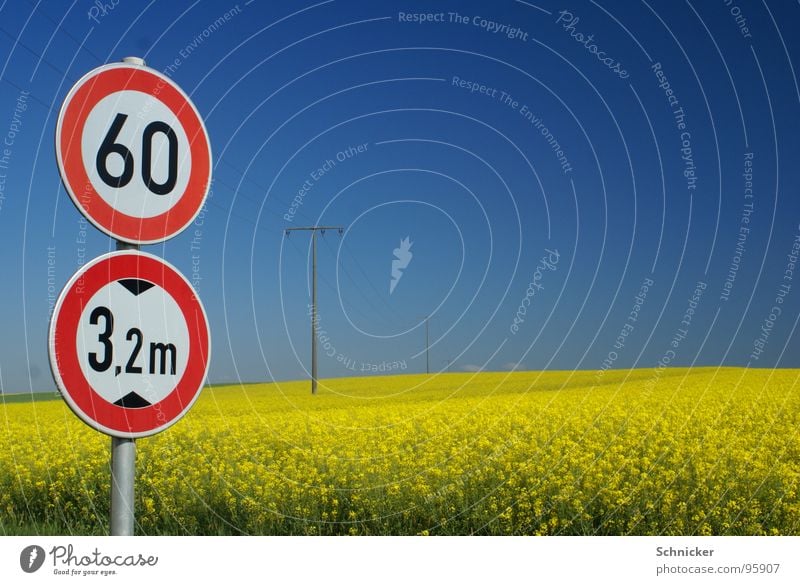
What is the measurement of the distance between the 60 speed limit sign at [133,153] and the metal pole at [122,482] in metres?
0.76

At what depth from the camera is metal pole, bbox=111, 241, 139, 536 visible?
105 inches

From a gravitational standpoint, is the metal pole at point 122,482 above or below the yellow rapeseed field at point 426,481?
above

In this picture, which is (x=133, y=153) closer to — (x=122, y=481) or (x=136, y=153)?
(x=136, y=153)

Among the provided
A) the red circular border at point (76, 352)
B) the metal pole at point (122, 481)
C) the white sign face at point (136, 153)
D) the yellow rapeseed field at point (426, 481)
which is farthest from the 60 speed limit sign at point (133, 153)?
the yellow rapeseed field at point (426, 481)

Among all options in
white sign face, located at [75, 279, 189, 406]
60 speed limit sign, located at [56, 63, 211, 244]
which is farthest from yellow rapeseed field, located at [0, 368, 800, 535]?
60 speed limit sign, located at [56, 63, 211, 244]

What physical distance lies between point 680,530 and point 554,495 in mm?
975

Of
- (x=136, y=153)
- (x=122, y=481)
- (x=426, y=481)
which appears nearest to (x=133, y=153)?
(x=136, y=153)

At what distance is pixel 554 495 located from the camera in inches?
239

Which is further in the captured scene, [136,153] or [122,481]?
[136,153]

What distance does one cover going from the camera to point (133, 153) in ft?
9.41

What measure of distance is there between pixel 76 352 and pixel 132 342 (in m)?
0.19

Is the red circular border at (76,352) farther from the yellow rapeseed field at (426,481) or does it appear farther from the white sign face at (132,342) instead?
the yellow rapeseed field at (426,481)

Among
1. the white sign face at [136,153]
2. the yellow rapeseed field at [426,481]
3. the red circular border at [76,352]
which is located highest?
the white sign face at [136,153]

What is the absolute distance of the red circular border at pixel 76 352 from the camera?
2.55 metres
